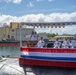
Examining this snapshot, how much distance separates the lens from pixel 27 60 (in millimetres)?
18500

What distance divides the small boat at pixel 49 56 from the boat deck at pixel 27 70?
0.33 m

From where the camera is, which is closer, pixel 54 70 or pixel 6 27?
pixel 54 70

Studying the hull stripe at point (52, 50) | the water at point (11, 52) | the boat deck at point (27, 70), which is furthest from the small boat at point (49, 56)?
the water at point (11, 52)

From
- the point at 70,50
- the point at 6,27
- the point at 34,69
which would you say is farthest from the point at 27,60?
the point at 6,27

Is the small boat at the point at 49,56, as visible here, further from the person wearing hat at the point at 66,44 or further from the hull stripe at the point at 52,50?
the person wearing hat at the point at 66,44

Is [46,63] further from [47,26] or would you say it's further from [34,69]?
[47,26]

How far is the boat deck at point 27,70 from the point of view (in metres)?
17.6

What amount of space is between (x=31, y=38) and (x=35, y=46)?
0.67 metres

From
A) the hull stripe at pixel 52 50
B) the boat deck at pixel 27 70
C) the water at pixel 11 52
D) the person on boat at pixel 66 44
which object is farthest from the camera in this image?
the water at pixel 11 52

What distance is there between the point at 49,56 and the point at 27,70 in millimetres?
1824

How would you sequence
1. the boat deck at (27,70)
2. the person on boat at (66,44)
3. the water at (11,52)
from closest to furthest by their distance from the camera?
1. the boat deck at (27,70)
2. the person on boat at (66,44)
3. the water at (11,52)

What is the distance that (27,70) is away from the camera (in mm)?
18469

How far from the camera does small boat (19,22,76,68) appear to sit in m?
17.3

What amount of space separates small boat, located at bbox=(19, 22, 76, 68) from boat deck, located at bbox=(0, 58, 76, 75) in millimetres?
325
